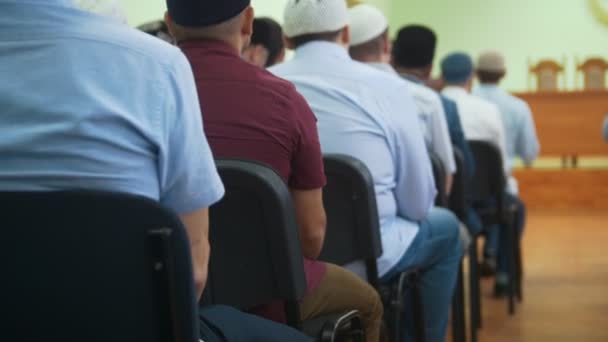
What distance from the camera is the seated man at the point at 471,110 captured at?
5.15 m

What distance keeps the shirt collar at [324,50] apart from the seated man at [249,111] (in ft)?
2.72

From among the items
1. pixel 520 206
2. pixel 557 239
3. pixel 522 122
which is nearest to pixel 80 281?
pixel 520 206

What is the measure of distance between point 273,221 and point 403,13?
10277mm

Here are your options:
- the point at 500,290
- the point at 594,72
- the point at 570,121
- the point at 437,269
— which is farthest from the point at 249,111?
the point at 594,72

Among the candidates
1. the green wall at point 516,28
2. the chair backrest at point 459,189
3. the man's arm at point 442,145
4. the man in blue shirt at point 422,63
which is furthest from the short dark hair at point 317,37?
the green wall at point 516,28

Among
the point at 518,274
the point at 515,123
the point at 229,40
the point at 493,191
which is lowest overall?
the point at 518,274

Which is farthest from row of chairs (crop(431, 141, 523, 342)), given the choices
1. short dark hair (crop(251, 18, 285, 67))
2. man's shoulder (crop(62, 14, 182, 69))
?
man's shoulder (crop(62, 14, 182, 69))

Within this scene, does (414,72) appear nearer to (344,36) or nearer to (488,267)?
(344,36)

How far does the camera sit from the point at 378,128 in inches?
111

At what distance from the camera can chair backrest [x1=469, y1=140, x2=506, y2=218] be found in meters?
4.54

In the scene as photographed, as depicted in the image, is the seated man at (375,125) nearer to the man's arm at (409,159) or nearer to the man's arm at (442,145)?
the man's arm at (409,159)

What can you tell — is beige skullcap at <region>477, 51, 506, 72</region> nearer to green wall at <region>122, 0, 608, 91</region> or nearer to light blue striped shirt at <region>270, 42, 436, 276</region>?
light blue striped shirt at <region>270, 42, 436, 276</region>

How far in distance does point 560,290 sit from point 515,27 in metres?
6.75

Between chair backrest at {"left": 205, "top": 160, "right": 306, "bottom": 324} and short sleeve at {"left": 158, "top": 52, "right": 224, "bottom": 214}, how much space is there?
36 centimetres
